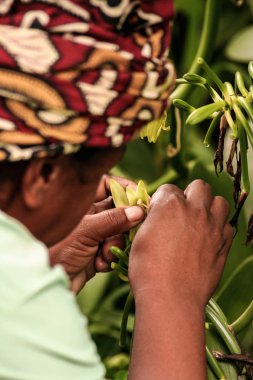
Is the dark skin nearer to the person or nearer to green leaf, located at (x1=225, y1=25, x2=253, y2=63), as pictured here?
the person

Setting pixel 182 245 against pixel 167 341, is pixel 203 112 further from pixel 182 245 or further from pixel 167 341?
pixel 167 341

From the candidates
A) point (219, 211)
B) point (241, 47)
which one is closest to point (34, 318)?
point (219, 211)

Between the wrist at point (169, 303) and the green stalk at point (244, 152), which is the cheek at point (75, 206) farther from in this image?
the green stalk at point (244, 152)

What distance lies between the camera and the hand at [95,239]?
3.39ft

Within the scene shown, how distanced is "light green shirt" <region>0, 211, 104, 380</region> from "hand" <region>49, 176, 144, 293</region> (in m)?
0.27

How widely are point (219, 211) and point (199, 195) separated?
31mm

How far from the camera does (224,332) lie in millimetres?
1039

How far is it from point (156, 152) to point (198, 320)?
794 millimetres

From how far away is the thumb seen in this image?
1.03m

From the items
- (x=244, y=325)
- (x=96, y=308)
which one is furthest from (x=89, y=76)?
(x=96, y=308)

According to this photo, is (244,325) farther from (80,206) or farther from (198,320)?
(80,206)

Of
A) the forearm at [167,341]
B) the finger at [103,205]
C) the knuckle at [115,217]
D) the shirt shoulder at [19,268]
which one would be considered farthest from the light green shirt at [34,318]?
the finger at [103,205]

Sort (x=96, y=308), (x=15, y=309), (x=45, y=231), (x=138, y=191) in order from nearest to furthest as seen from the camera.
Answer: (x=15, y=309)
(x=45, y=231)
(x=138, y=191)
(x=96, y=308)

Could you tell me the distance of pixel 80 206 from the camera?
865 mm
